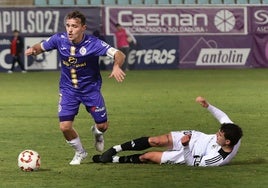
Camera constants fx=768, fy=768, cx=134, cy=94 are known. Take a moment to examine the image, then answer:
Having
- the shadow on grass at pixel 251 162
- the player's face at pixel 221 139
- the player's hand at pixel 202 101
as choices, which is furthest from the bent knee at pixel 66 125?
the shadow on grass at pixel 251 162

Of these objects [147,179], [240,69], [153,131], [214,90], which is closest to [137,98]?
[214,90]

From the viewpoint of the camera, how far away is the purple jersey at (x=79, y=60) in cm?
1047

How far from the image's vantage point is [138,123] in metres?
15.5

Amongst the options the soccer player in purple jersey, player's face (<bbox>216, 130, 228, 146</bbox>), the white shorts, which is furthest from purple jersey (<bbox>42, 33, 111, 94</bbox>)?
player's face (<bbox>216, 130, 228, 146</bbox>)

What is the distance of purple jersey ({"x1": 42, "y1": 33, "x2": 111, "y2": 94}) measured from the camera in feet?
34.3

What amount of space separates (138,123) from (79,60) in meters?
5.16

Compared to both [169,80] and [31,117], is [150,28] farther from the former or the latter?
[31,117]

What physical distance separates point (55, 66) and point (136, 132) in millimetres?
19680

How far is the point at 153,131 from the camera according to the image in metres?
14.3

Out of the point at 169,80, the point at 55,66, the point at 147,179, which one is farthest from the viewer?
the point at 55,66

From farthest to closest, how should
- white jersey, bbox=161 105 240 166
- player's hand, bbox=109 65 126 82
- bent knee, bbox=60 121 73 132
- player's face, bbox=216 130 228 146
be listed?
bent knee, bbox=60 121 73 132, white jersey, bbox=161 105 240 166, player's face, bbox=216 130 228 146, player's hand, bbox=109 65 126 82

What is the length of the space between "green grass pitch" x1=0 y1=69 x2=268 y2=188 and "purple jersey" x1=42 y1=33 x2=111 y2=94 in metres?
1.11

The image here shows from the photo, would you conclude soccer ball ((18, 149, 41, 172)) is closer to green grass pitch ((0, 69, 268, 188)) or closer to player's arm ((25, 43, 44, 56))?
green grass pitch ((0, 69, 268, 188))

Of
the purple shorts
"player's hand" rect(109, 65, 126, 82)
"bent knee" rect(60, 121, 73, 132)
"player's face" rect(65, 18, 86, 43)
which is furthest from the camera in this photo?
the purple shorts
